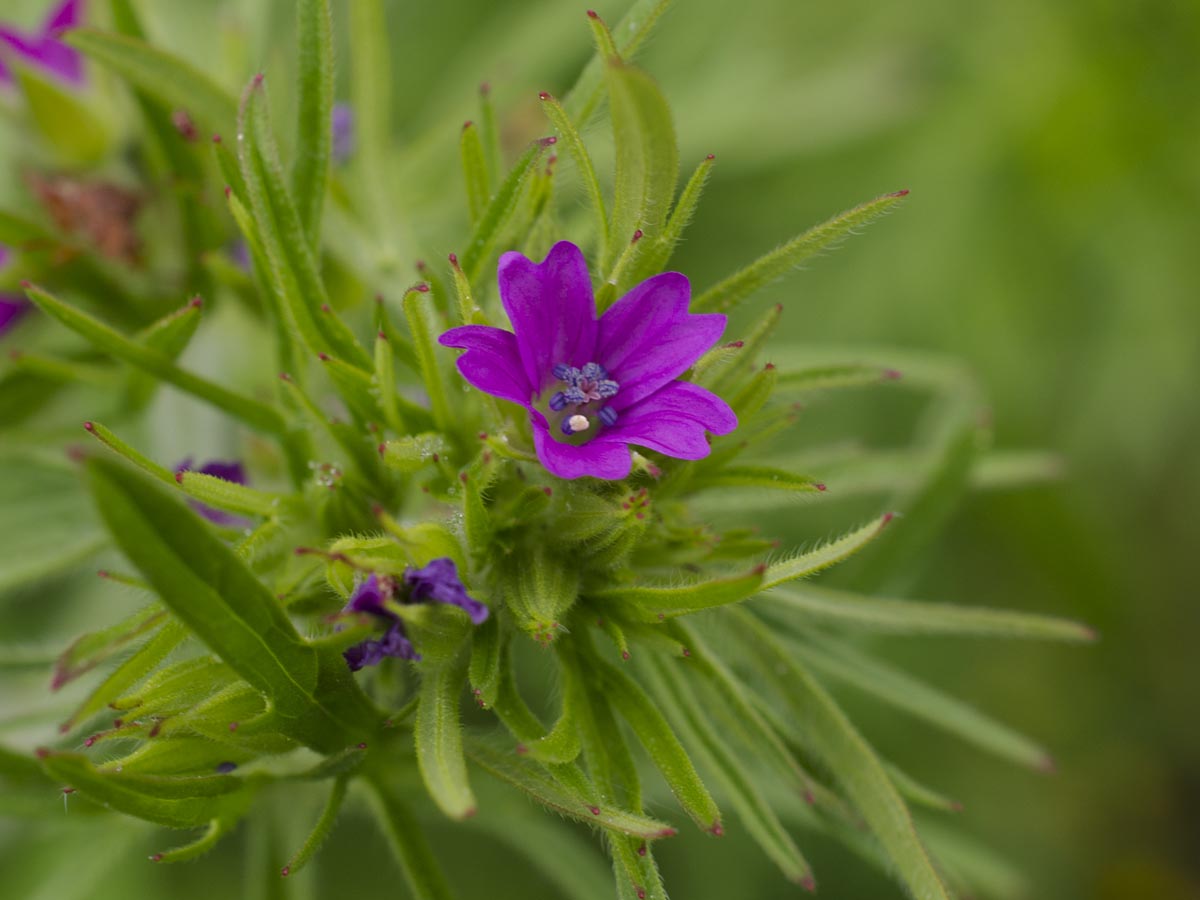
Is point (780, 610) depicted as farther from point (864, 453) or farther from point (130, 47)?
point (130, 47)

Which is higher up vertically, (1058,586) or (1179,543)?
(1179,543)

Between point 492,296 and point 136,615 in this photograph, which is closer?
point 136,615

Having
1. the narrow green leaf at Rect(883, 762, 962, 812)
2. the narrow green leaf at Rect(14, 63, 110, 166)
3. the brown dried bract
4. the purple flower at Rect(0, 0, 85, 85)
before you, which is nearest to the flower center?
the narrow green leaf at Rect(883, 762, 962, 812)

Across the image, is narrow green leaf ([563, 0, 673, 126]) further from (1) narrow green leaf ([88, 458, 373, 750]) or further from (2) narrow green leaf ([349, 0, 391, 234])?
(1) narrow green leaf ([88, 458, 373, 750])

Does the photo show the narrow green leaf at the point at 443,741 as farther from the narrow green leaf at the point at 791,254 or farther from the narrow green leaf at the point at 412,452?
the narrow green leaf at the point at 791,254

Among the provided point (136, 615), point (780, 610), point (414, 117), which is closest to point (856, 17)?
point (414, 117)

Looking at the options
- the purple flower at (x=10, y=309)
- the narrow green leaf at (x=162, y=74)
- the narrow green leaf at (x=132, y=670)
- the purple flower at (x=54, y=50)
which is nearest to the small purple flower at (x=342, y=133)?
the narrow green leaf at (x=162, y=74)
